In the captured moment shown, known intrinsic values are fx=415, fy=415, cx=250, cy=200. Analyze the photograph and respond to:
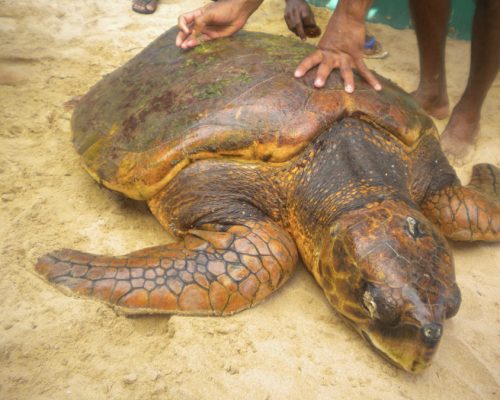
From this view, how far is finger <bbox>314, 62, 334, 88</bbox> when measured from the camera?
221 centimetres

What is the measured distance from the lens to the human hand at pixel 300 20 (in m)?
4.49

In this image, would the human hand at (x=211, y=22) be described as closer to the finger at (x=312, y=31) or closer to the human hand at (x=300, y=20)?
the human hand at (x=300, y=20)

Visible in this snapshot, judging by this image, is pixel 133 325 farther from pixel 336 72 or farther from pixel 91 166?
pixel 336 72

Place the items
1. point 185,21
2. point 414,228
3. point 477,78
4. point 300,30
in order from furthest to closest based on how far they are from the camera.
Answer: point 300,30 < point 477,78 < point 185,21 < point 414,228

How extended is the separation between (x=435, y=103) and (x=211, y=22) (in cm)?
213

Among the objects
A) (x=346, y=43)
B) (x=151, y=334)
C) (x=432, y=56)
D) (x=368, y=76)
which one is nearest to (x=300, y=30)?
(x=432, y=56)

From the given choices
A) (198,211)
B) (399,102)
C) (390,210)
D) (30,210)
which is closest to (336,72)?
(399,102)

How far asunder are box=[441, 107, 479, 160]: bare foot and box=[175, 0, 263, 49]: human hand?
1.82m

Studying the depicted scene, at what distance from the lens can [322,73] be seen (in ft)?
7.40

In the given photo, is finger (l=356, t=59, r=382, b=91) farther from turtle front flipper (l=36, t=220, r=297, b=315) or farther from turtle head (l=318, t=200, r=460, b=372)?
turtle front flipper (l=36, t=220, r=297, b=315)

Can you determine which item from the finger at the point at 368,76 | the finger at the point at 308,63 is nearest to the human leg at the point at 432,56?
the finger at the point at 368,76

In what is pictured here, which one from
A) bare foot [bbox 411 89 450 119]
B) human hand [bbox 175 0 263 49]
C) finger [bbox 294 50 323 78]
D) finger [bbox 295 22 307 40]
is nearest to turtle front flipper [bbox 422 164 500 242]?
finger [bbox 294 50 323 78]

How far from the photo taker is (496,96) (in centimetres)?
398

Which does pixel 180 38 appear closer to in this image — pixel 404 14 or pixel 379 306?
pixel 379 306
